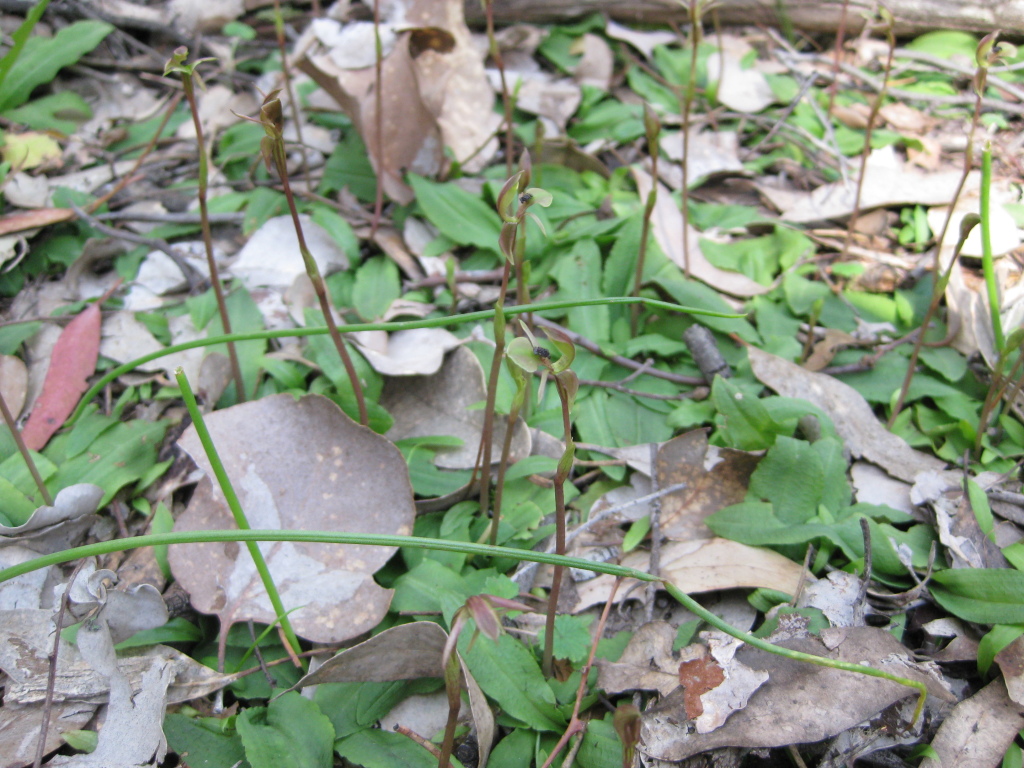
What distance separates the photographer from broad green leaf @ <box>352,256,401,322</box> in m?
2.17

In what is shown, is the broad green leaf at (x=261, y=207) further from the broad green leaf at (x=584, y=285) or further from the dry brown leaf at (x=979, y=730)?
the dry brown leaf at (x=979, y=730)

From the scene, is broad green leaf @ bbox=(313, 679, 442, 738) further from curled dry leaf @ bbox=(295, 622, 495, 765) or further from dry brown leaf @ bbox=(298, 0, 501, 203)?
dry brown leaf @ bbox=(298, 0, 501, 203)

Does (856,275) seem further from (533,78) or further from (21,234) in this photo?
(21,234)

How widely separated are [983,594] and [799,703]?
52 centimetres

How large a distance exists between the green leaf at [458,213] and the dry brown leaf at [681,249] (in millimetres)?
559

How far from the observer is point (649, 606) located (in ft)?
5.05

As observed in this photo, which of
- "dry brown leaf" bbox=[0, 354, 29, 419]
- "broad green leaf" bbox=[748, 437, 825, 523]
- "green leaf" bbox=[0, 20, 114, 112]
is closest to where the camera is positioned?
"broad green leaf" bbox=[748, 437, 825, 523]

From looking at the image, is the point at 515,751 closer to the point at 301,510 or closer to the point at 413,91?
the point at 301,510

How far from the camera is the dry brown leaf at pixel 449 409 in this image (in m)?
1.85

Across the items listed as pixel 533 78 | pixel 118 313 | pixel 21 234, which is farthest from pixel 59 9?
pixel 533 78

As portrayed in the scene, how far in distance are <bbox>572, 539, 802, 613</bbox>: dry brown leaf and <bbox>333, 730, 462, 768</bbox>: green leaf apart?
454 millimetres

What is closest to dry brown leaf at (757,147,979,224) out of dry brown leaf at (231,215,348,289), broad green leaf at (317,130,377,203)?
broad green leaf at (317,130,377,203)

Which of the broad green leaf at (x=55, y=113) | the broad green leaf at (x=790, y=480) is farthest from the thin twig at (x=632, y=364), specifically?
the broad green leaf at (x=55, y=113)

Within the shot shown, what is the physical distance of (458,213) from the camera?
2.41 meters
